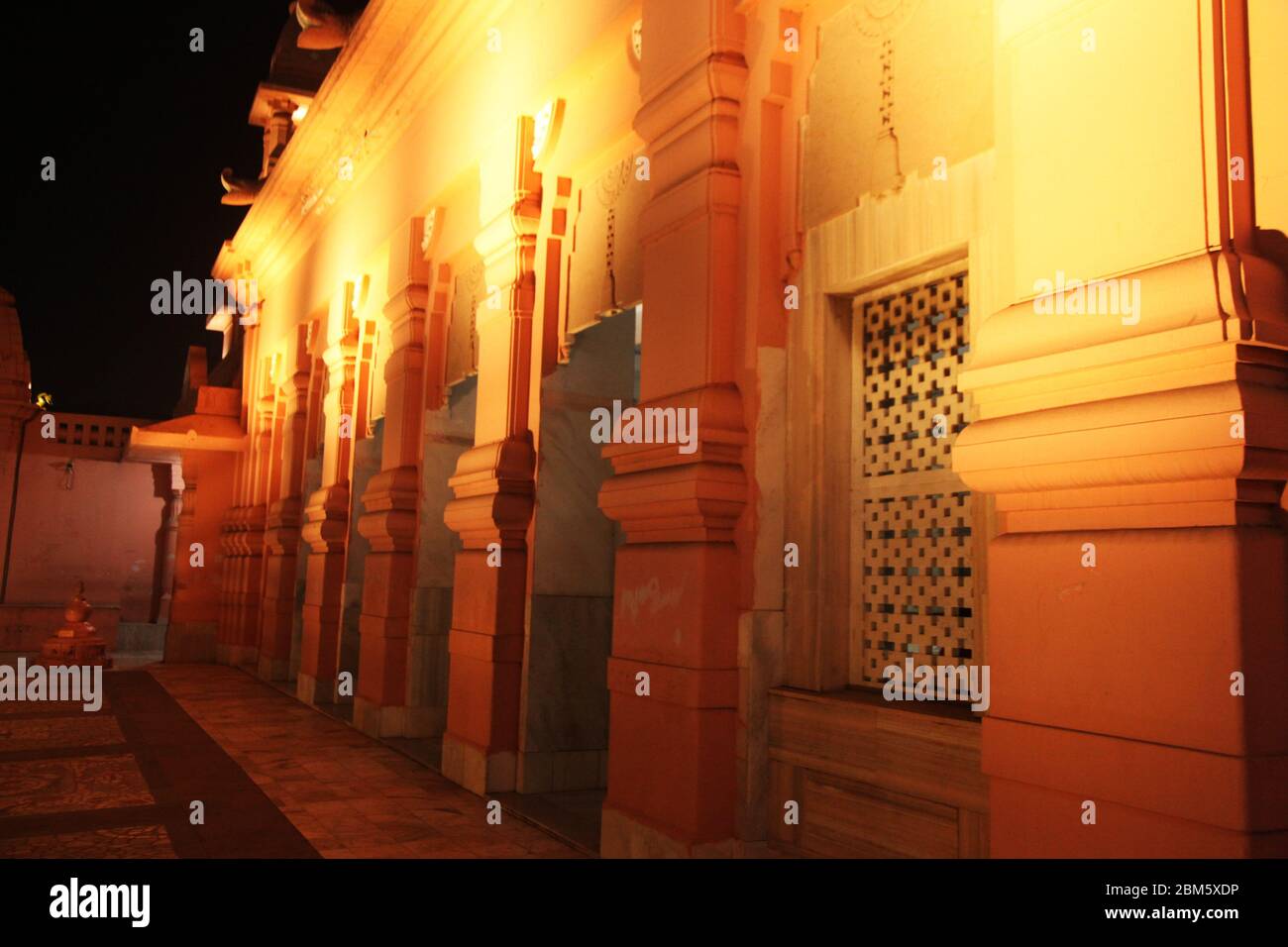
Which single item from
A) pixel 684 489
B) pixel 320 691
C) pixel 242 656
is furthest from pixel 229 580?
pixel 684 489

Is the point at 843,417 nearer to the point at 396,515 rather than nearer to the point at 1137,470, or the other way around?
the point at 1137,470

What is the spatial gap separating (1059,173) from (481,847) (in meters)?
4.33

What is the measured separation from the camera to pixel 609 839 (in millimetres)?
5281

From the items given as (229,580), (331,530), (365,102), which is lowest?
(229,580)

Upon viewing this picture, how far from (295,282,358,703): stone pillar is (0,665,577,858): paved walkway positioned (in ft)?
2.12

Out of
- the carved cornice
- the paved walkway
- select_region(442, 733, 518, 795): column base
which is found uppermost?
the carved cornice

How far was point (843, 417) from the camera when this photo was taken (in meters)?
4.80

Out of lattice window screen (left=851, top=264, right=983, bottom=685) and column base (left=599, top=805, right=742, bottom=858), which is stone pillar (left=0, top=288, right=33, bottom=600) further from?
lattice window screen (left=851, top=264, right=983, bottom=685)

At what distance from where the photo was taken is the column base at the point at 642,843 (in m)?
4.62

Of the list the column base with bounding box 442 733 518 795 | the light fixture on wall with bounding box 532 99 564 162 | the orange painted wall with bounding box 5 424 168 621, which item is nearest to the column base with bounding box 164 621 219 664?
the orange painted wall with bounding box 5 424 168 621

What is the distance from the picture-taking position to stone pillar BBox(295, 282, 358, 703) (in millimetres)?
11312

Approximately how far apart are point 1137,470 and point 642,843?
10.0 ft

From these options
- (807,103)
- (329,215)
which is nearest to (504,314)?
(807,103)

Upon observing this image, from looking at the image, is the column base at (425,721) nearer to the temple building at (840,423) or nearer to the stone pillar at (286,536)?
the temple building at (840,423)
